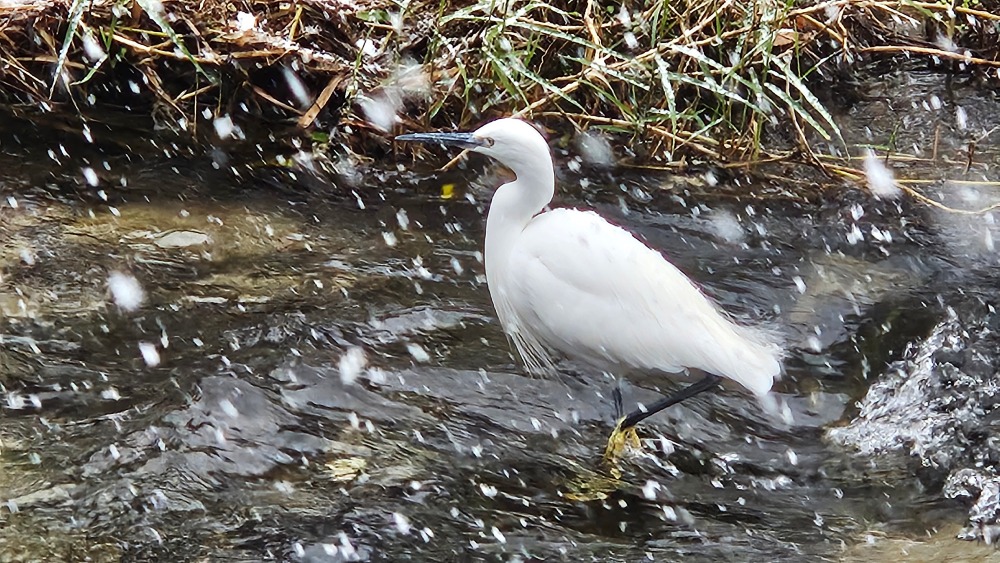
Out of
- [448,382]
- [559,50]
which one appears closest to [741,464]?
[448,382]

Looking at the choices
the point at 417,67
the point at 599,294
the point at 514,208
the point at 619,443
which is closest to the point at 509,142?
the point at 514,208

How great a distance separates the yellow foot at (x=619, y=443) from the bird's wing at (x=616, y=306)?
0.68 feet

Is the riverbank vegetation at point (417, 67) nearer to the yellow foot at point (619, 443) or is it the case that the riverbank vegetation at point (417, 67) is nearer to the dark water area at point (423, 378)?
the dark water area at point (423, 378)

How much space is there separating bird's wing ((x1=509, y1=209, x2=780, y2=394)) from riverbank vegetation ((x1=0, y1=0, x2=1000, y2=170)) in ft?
4.89

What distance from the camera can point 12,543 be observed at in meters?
2.49

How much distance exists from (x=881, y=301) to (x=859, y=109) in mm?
1799

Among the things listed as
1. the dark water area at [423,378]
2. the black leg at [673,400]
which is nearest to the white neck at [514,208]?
the dark water area at [423,378]

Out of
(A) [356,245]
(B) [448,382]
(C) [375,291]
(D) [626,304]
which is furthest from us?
(A) [356,245]

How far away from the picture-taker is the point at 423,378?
11.1 feet

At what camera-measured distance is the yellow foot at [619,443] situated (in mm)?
3172

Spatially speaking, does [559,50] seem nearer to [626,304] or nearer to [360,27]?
[360,27]

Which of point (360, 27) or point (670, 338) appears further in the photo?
point (360, 27)

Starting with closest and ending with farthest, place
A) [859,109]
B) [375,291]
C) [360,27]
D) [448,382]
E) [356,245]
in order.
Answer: [448,382] < [375,291] < [356,245] < [360,27] < [859,109]

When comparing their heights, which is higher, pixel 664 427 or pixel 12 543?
pixel 664 427
